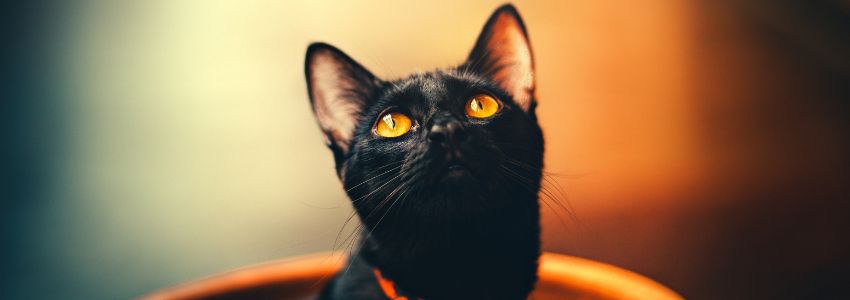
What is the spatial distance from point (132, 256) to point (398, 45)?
66 centimetres

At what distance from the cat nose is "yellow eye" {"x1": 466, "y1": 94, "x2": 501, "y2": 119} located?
84mm

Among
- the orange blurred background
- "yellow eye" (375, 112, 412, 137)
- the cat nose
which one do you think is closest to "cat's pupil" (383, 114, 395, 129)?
"yellow eye" (375, 112, 412, 137)

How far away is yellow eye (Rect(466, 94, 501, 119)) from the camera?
0.67 meters

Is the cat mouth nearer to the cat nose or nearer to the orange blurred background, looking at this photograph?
the cat nose

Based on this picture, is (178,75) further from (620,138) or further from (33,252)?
(620,138)

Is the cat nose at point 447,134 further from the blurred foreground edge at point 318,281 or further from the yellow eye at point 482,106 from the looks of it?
the blurred foreground edge at point 318,281

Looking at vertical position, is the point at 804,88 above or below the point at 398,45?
below

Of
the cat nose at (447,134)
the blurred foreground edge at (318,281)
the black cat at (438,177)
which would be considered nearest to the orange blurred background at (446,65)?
the blurred foreground edge at (318,281)

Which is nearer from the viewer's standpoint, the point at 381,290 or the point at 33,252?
the point at 381,290

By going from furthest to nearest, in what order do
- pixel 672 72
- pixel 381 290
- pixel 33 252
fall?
pixel 672 72 < pixel 33 252 < pixel 381 290

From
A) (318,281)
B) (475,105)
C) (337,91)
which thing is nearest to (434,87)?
(475,105)

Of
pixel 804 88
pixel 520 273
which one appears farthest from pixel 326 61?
pixel 804 88

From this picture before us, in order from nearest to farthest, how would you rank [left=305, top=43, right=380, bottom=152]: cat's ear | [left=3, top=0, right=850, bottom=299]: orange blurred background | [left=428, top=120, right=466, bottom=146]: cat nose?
[left=428, top=120, right=466, bottom=146]: cat nose < [left=305, top=43, right=380, bottom=152]: cat's ear < [left=3, top=0, right=850, bottom=299]: orange blurred background

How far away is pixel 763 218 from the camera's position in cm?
90
